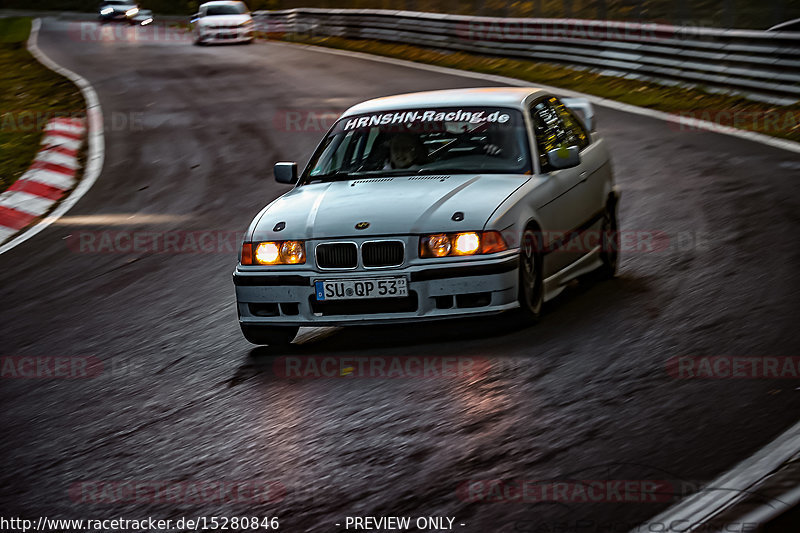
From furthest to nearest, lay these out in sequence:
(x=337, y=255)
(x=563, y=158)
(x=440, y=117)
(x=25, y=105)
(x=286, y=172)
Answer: (x=25, y=105), (x=286, y=172), (x=440, y=117), (x=563, y=158), (x=337, y=255)

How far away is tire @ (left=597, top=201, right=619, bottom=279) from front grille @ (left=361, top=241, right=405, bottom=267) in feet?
7.16

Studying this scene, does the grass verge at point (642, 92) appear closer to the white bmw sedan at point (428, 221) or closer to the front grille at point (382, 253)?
the white bmw sedan at point (428, 221)

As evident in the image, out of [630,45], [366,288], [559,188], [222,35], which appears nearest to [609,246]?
[559,188]

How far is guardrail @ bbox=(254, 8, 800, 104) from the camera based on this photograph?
62.7 feet

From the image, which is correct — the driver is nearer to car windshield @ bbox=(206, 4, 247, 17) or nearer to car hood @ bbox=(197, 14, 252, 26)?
car hood @ bbox=(197, 14, 252, 26)

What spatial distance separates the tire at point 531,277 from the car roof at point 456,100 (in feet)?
4.11

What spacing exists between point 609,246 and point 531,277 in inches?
66.4

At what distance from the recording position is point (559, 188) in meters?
8.16

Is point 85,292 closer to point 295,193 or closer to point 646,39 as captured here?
point 295,193

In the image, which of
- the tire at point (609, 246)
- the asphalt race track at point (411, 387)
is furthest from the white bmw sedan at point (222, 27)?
the tire at point (609, 246)

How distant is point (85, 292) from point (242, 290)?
3031 mm

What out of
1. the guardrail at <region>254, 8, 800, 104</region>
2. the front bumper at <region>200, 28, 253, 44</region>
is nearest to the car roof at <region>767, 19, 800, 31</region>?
the guardrail at <region>254, 8, 800, 104</region>

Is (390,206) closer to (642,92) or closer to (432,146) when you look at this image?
(432,146)

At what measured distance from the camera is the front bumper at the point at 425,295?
7.18 m
